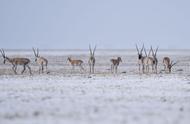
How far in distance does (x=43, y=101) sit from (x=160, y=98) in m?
4.13

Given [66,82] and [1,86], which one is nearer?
[1,86]

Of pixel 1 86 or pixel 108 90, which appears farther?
pixel 1 86

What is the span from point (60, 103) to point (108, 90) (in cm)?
469

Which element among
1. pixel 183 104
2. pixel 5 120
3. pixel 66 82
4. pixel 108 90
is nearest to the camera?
pixel 5 120

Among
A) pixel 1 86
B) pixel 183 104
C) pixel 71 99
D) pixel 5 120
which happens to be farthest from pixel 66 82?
pixel 5 120

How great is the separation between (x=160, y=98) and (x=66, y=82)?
8.06m

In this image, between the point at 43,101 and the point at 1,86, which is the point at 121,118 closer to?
the point at 43,101

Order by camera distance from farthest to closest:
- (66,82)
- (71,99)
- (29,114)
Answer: (66,82) → (71,99) → (29,114)

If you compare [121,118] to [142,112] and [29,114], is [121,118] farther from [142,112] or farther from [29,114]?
[29,114]

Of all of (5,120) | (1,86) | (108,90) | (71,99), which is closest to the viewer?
(5,120)

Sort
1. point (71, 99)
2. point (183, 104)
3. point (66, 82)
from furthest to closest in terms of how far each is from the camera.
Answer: point (66, 82)
point (71, 99)
point (183, 104)

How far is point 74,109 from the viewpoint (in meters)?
15.4

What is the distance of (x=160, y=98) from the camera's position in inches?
724

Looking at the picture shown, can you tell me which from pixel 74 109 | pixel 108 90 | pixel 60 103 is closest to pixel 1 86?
pixel 108 90
